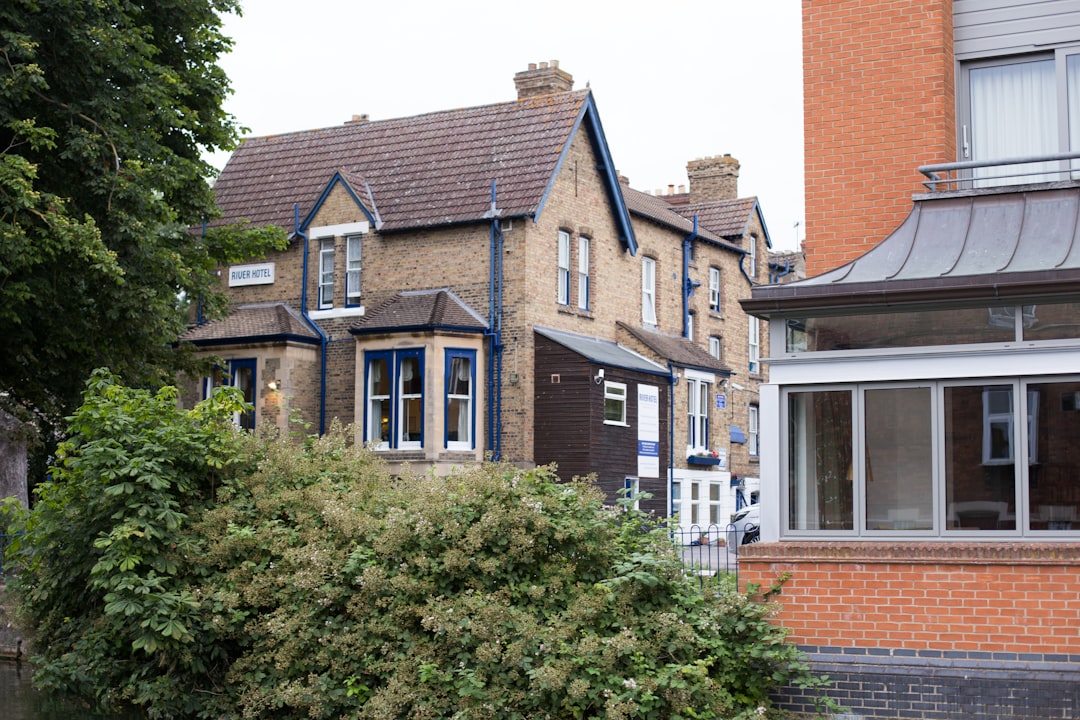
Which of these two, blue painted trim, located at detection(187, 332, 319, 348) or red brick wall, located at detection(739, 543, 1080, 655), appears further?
blue painted trim, located at detection(187, 332, 319, 348)

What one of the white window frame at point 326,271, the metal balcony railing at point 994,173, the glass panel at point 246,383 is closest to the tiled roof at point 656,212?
the white window frame at point 326,271

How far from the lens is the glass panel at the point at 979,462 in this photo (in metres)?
11.9

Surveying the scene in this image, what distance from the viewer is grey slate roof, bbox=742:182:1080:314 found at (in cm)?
1184

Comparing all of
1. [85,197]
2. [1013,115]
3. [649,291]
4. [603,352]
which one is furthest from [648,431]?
[1013,115]

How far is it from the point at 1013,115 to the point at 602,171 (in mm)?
19574

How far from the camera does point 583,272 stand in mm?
32906

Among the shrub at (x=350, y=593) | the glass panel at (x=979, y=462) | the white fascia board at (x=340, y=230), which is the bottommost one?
the shrub at (x=350, y=593)

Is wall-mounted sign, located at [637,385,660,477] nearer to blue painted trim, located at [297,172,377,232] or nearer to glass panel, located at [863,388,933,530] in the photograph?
blue painted trim, located at [297,172,377,232]

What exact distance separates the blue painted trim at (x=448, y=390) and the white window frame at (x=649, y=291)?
717cm

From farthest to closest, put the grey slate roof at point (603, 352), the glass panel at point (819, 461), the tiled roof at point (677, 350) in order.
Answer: the tiled roof at point (677, 350) < the grey slate roof at point (603, 352) < the glass panel at point (819, 461)

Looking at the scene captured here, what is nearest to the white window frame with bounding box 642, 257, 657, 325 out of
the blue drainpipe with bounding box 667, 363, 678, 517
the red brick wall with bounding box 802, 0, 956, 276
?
the blue drainpipe with bounding box 667, 363, 678, 517

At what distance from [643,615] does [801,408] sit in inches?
104

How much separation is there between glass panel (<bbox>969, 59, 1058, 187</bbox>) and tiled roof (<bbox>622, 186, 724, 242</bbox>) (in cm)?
2067

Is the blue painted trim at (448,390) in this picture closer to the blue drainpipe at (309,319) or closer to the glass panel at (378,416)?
the glass panel at (378,416)
